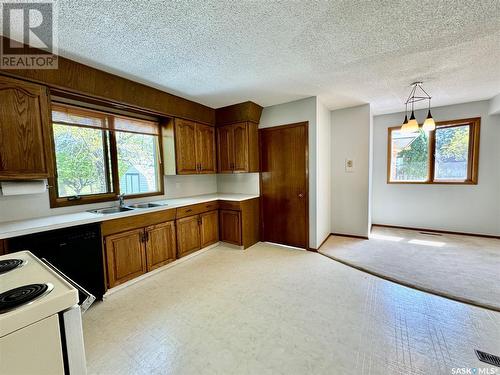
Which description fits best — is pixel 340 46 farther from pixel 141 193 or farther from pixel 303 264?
pixel 141 193

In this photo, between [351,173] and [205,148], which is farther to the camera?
[351,173]

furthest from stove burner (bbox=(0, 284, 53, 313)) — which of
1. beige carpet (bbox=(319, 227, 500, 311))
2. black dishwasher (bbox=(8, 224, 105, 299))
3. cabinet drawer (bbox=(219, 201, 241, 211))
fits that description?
beige carpet (bbox=(319, 227, 500, 311))

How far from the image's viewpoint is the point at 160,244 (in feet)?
9.77

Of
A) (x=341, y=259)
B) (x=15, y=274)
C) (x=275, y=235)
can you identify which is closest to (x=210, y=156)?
(x=275, y=235)

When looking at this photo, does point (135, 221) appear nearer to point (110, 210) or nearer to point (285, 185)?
point (110, 210)

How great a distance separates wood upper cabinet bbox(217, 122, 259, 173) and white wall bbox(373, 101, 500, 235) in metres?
2.93

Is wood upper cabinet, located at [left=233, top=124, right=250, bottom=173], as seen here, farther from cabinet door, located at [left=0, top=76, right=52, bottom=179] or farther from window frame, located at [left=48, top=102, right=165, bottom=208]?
cabinet door, located at [left=0, top=76, right=52, bottom=179]

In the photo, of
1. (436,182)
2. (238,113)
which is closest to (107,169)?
(238,113)

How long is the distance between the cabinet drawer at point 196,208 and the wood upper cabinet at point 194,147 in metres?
0.60

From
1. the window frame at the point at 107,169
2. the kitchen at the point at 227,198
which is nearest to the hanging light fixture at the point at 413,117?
the kitchen at the point at 227,198

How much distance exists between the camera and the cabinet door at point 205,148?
3881mm

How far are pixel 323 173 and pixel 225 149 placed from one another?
73.1 inches

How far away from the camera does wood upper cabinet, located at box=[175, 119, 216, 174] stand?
11.6 feet

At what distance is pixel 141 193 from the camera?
3381 mm
